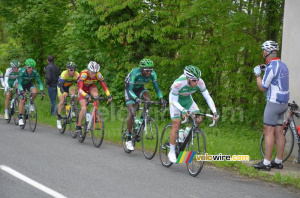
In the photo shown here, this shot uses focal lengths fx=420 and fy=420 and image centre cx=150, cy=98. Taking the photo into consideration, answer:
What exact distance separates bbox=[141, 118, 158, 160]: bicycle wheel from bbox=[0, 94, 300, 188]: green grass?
1.15m

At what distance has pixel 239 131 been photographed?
13047 mm

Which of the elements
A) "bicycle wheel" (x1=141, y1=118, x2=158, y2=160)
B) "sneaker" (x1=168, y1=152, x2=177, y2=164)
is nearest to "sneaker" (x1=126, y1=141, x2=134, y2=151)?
"bicycle wheel" (x1=141, y1=118, x2=158, y2=160)

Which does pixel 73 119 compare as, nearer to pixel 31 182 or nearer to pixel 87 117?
pixel 87 117

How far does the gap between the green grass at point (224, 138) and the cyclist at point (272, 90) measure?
532 mm

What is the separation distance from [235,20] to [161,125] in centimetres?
456

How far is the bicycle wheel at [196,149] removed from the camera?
24.1ft

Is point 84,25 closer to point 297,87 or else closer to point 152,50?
point 152,50

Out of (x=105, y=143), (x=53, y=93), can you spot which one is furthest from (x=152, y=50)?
(x=105, y=143)

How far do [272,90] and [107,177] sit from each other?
3.38 m

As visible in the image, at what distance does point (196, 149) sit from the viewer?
747cm

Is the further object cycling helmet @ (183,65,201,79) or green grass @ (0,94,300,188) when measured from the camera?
green grass @ (0,94,300,188)

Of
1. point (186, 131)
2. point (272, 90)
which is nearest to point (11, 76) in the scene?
point (186, 131)

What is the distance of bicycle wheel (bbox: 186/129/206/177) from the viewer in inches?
290

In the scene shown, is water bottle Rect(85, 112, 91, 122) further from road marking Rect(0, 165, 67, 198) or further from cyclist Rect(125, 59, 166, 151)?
road marking Rect(0, 165, 67, 198)
